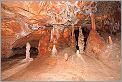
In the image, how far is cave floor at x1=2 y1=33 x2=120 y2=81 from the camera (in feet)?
26.1

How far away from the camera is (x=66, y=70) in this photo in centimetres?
861

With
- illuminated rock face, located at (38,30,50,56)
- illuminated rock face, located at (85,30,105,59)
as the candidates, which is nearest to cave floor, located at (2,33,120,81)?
illuminated rock face, located at (85,30,105,59)

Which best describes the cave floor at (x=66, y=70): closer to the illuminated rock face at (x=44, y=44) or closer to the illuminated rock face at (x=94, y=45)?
the illuminated rock face at (x=94, y=45)

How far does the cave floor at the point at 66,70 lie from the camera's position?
7965 millimetres

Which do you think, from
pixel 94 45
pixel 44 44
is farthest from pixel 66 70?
pixel 44 44

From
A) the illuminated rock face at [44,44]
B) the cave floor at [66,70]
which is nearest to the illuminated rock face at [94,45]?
the cave floor at [66,70]

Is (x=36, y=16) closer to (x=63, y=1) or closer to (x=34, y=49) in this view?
(x=63, y=1)

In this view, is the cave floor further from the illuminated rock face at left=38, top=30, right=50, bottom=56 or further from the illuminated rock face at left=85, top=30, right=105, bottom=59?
the illuminated rock face at left=38, top=30, right=50, bottom=56

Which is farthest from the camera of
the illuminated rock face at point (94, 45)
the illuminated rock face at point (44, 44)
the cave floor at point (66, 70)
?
the illuminated rock face at point (44, 44)

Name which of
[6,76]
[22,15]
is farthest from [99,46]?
[6,76]

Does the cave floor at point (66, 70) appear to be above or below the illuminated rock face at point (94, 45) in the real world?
→ below

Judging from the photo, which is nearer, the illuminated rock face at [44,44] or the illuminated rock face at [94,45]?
the illuminated rock face at [94,45]

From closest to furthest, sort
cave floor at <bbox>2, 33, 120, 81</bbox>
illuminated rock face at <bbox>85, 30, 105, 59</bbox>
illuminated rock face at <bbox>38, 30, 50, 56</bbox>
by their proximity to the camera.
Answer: cave floor at <bbox>2, 33, 120, 81</bbox> → illuminated rock face at <bbox>85, 30, 105, 59</bbox> → illuminated rock face at <bbox>38, 30, 50, 56</bbox>

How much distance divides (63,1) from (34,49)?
7444 mm
